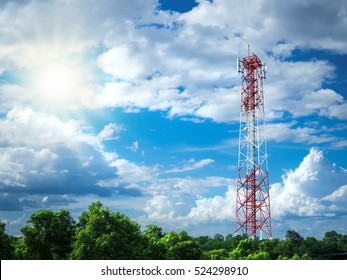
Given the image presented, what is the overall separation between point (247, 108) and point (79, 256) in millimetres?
38902

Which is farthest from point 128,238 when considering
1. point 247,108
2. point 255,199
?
point 247,108

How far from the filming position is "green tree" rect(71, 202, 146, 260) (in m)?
39.6

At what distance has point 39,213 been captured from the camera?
1720 inches

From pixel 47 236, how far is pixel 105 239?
7.41 meters

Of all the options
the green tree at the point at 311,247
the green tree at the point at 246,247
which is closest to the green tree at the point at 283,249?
the green tree at the point at 246,247

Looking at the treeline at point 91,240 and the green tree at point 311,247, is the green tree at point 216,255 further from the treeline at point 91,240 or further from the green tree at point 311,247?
the green tree at point 311,247

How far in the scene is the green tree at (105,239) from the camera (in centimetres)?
3956

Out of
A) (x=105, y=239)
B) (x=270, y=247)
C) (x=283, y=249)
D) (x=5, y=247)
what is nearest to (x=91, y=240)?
(x=105, y=239)

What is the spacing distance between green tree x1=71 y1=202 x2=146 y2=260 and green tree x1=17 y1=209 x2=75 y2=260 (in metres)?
1.76

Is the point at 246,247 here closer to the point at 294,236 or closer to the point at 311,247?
the point at 311,247

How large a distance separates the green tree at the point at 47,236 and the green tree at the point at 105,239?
1.76 meters

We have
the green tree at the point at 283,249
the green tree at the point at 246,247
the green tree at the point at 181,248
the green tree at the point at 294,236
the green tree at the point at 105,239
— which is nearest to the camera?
the green tree at the point at 105,239

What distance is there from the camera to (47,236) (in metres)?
43.5

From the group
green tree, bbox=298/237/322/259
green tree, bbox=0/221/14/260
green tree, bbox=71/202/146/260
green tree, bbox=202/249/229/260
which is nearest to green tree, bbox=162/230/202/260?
green tree, bbox=202/249/229/260
